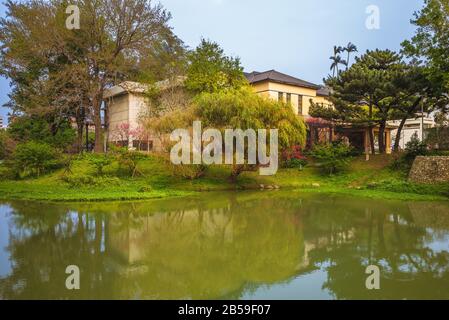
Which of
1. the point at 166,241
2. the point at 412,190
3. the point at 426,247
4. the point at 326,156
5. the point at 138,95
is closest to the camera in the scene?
the point at 426,247

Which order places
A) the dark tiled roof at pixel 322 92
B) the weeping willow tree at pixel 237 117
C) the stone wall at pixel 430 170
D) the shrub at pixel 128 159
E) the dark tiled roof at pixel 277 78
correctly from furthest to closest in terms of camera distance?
the dark tiled roof at pixel 322 92, the dark tiled roof at pixel 277 78, the shrub at pixel 128 159, the weeping willow tree at pixel 237 117, the stone wall at pixel 430 170

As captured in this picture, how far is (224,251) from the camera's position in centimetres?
755

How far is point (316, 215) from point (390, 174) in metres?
9.99

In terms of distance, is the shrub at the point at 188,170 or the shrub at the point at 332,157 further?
the shrub at the point at 332,157

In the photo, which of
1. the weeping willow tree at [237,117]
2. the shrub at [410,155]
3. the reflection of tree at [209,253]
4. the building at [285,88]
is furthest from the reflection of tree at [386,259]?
the building at [285,88]

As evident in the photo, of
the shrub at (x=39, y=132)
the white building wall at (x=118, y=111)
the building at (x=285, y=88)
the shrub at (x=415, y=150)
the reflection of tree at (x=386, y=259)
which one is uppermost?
the building at (x=285, y=88)

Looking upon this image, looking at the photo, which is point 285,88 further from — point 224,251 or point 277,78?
point 224,251

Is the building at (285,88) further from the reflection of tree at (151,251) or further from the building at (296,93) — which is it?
the reflection of tree at (151,251)

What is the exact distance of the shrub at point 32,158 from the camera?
63.8 feet

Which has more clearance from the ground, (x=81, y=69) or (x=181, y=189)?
(x=81, y=69)

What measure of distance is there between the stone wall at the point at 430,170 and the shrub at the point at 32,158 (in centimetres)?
1927

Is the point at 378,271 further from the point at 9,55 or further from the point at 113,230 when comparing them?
the point at 9,55

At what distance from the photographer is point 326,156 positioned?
21.2m
